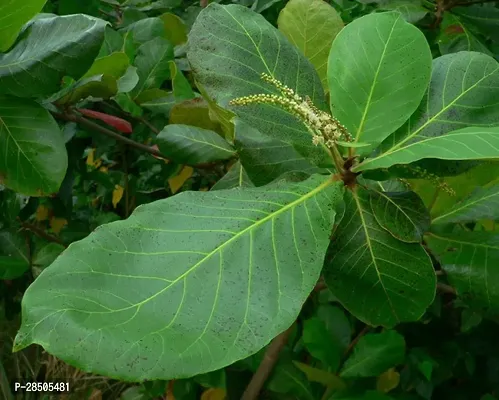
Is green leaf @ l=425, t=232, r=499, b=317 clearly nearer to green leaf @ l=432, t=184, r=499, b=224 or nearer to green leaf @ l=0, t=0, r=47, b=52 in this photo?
green leaf @ l=432, t=184, r=499, b=224

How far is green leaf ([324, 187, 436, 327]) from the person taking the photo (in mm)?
600

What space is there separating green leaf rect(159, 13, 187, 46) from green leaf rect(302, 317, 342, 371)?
0.64m

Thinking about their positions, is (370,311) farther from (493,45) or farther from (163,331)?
(493,45)

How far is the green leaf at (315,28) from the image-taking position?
0.75 meters

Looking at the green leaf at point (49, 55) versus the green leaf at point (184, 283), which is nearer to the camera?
the green leaf at point (184, 283)

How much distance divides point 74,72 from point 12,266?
0.57 meters

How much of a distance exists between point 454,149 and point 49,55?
0.49m

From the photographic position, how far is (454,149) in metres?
0.50

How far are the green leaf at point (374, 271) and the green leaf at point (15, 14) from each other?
0.42 meters

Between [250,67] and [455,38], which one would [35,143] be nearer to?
[250,67]

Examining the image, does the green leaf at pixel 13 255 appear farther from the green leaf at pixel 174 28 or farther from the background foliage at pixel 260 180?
the green leaf at pixel 174 28

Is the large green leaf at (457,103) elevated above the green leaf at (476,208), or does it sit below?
above

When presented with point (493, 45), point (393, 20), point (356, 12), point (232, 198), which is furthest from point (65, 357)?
point (493, 45)

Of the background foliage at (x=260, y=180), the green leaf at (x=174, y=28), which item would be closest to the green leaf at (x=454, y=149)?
the background foliage at (x=260, y=180)
